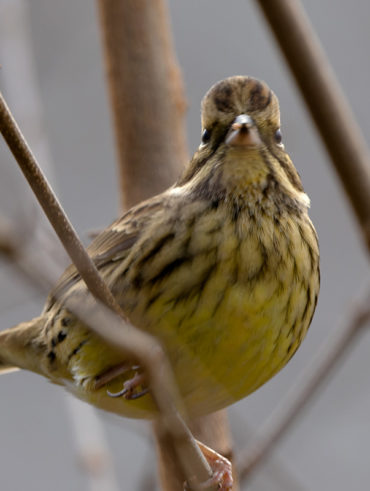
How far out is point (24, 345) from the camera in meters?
3.56

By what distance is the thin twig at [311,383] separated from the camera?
3.35 meters

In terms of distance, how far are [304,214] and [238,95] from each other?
51 cm

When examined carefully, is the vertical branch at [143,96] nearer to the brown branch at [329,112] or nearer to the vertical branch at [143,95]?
the vertical branch at [143,95]

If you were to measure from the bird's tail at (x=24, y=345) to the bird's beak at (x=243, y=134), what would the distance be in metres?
1.10

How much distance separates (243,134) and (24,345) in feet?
4.23

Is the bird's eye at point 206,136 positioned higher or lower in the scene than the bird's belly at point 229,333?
higher

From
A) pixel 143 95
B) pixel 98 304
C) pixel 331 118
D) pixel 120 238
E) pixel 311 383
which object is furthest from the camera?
pixel 143 95

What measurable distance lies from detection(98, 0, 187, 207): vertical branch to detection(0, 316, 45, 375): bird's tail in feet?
2.91

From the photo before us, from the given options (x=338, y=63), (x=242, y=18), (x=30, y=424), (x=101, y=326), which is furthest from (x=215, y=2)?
(x=101, y=326)

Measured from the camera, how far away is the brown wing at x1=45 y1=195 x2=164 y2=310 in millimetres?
3221

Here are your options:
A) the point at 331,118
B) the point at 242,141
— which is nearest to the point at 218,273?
the point at 242,141

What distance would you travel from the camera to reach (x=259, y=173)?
10.0 ft

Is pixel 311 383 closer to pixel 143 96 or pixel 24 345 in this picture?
pixel 24 345

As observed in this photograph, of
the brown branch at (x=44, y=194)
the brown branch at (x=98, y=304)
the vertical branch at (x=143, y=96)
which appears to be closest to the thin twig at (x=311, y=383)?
the brown branch at (x=98, y=304)
